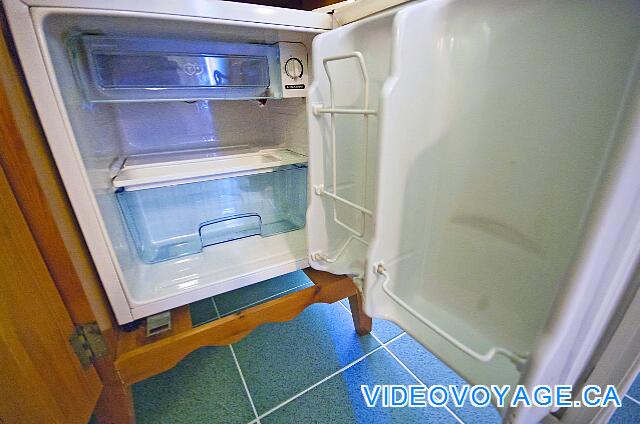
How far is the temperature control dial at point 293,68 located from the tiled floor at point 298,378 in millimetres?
1026

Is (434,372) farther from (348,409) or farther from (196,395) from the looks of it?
(196,395)

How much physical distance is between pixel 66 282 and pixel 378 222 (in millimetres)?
612

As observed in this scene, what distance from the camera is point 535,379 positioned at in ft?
1.25

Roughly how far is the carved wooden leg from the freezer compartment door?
391mm

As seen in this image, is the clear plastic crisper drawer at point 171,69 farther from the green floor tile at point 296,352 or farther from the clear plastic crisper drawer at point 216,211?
the green floor tile at point 296,352

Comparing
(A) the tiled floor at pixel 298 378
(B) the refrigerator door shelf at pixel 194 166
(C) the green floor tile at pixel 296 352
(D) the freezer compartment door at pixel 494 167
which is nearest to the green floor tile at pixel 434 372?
(A) the tiled floor at pixel 298 378

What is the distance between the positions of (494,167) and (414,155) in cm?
17

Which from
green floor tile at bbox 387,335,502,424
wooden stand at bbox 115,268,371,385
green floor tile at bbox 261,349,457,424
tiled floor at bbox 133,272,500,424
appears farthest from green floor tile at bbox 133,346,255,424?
green floor tile at bbox 387,335,502,424

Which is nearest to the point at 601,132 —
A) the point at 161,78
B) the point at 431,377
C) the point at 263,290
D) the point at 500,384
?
the point at 500,384

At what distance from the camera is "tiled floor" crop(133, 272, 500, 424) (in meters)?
0.84

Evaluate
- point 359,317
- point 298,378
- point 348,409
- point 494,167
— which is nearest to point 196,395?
point 298,378

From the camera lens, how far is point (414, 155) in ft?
1.95

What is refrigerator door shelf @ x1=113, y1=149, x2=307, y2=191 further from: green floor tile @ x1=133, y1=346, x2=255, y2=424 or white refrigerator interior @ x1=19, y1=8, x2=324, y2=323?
green floor tile @ x1=133, y1=346, x2=255, y2=424

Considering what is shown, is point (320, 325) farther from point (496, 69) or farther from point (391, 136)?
point (496, 69)
